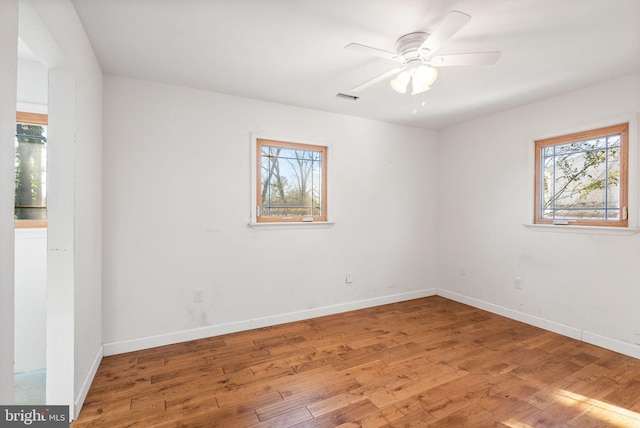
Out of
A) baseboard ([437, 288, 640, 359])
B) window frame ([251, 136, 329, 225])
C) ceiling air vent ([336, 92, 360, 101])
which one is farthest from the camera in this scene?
window frame ([251, 136, 329, 225])

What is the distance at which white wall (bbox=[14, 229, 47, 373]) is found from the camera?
2385 mm

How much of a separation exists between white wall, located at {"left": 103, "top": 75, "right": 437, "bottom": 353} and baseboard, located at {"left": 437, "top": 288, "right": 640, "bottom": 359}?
1022mm

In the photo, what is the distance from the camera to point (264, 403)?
6.43ft

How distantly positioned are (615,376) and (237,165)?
11.9 ft

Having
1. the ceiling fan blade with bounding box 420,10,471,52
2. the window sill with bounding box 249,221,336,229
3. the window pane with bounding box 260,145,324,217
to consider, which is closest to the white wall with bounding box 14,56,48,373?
the window sill with bounding box 249,221,336,229

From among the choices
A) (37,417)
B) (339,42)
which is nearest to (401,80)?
(339,42)

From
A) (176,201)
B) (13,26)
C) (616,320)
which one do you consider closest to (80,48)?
(13,26)

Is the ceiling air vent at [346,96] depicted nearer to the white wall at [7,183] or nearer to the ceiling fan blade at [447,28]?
the ceiling fan blade at [447,28]

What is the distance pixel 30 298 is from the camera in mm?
2410

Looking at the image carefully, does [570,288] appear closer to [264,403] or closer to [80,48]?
[264,403]

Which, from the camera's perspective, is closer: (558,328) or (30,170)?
(30,170)

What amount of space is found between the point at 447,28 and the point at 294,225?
234 cm

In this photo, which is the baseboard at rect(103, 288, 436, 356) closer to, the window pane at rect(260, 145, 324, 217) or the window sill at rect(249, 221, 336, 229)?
the window sill at rect(249, 221, 336, 229)

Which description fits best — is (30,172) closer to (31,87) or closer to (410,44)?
(31,87)
